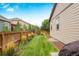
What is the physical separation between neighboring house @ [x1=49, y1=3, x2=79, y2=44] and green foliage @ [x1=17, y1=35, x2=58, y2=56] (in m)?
0.18

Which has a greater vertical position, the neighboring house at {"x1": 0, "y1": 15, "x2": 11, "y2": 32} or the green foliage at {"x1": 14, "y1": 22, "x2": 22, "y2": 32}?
the neighboring house at {"x1": 0, "y1": 15, "x2": 11, "y2": 32}


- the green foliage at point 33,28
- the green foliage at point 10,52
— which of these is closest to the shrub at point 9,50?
the green foliage at point 10,52

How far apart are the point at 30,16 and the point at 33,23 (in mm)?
133

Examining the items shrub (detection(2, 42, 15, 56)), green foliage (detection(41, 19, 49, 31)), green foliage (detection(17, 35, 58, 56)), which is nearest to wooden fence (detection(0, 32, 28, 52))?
shrub (detection(2, 42, 15, 56))

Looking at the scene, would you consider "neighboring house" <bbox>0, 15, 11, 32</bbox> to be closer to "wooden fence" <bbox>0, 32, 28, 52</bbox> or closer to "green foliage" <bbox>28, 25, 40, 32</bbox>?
"wooden fence" <bbox>0, 32, 28, 52</bbox>

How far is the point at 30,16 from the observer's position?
123 inches

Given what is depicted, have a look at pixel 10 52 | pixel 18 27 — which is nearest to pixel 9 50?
pixel 10 52

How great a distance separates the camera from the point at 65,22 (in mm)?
3277

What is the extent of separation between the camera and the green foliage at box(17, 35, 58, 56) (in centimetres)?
314

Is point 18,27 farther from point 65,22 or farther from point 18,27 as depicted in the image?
point 65,22

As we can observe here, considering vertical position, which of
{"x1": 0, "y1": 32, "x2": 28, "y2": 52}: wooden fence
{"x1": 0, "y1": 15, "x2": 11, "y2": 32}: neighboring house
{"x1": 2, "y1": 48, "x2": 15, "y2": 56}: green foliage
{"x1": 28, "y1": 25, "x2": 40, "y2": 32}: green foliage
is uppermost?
{"x1": 0, "y1": 15, "x2": 11, "y2": 32}: neighboring house

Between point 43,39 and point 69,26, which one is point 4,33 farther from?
point 69,26

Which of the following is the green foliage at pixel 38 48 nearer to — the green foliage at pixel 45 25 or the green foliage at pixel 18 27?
the green foliage at pixel 45 25

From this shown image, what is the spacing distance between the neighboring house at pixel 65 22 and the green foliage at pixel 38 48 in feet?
0.60
